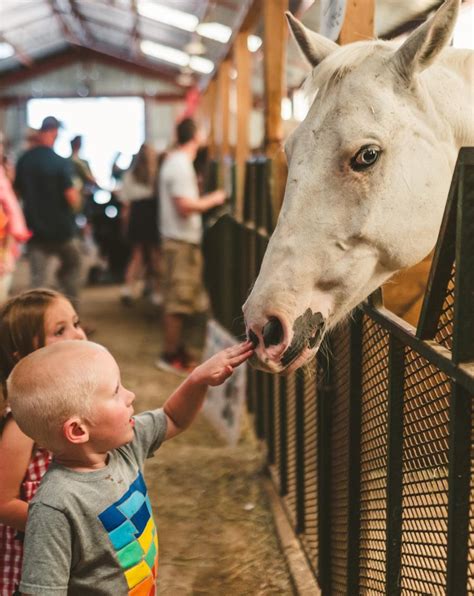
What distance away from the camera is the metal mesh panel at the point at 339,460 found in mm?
2058

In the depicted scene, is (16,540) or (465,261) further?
(16,540)

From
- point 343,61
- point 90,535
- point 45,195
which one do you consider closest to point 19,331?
point 90,535

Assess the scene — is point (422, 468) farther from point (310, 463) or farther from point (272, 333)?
point (310, 463)

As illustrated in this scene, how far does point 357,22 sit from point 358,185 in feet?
2.50

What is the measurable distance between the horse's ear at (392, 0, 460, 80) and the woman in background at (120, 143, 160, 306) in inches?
227

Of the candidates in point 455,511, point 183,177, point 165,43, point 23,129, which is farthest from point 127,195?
point 23,129

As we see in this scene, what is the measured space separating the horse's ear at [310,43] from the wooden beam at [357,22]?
0.16 m

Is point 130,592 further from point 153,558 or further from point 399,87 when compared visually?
point 399,87

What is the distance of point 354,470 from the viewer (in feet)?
6.07

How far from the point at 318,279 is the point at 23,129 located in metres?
21.6

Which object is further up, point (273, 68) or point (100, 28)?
point (100, 28)

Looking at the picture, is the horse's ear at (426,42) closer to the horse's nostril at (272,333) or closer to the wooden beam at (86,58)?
the horse's nostril at (272,333)

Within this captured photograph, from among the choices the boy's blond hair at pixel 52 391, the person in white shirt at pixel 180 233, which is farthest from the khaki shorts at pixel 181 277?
the boy's blond hair at pixel 52 391

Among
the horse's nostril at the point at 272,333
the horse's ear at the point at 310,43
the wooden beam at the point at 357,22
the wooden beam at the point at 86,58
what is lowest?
the horse's nostril at the point at 272,333
